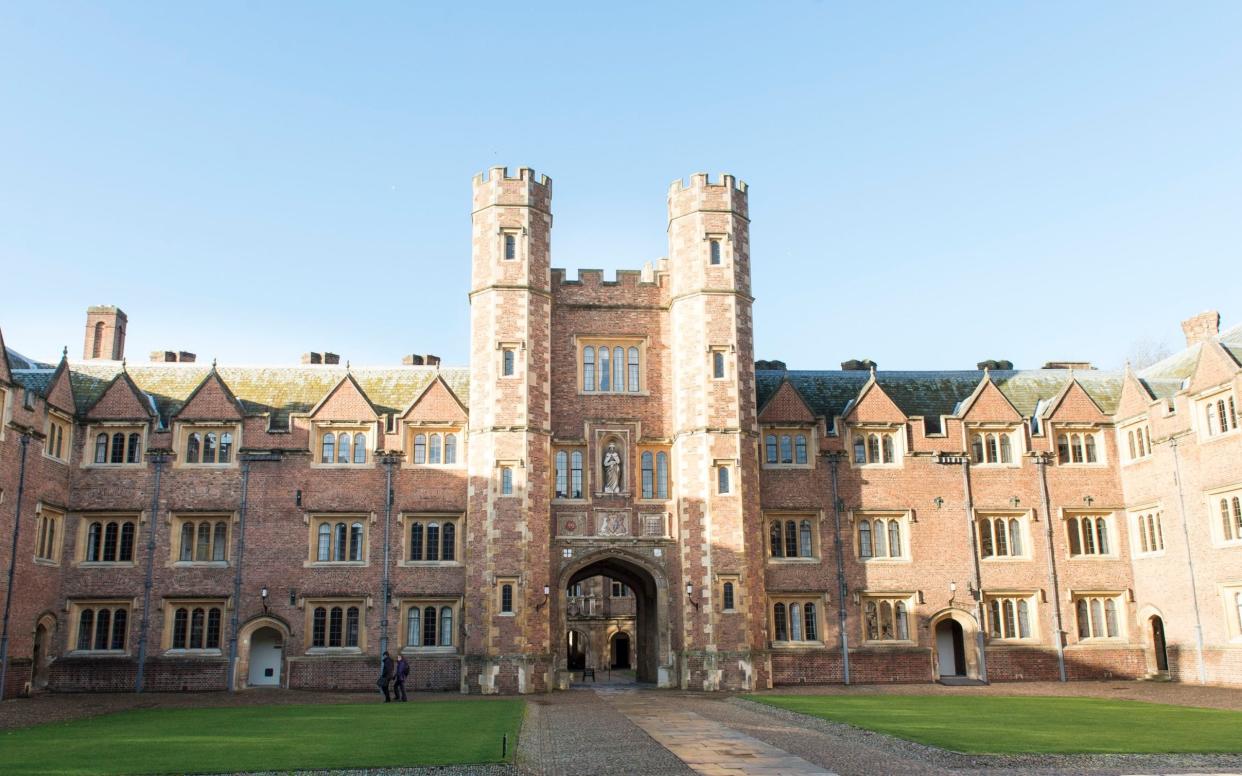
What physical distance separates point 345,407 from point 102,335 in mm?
11420

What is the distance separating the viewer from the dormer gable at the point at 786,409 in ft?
118

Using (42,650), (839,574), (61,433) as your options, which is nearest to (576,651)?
(839,574)

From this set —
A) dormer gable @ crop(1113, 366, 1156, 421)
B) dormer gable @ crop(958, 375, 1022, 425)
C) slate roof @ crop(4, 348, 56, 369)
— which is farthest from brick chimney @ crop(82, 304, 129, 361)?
dormer gable @ crop(1113, 366, 1156, 421)

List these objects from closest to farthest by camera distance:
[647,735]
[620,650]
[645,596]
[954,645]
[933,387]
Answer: [647,735]
[645,596]
[954,645]
[933,387]
[620,650]

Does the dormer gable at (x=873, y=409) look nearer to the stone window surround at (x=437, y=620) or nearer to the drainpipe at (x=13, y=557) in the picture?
the stone window surround at (x=437, y=620)

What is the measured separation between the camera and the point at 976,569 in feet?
116

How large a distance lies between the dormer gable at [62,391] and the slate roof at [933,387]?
22771 mm

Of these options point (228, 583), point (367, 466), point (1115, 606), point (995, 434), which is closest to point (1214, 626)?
point (1115, 606)

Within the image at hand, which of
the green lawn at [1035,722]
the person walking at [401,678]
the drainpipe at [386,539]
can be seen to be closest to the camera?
the green lawn at [1035,722]

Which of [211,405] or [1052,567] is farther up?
[211,405]

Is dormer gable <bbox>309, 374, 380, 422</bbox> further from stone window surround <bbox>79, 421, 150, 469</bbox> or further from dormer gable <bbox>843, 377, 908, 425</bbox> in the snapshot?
dormer gable <bbox>843, 377, 908, 425</bbox>

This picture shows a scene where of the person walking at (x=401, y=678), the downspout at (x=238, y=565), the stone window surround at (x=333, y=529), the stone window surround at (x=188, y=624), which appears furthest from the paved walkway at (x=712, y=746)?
the stone window surround at (x=188, y=624)

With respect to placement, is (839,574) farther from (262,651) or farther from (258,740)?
(258,740)

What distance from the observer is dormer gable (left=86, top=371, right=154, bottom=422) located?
34.4m
